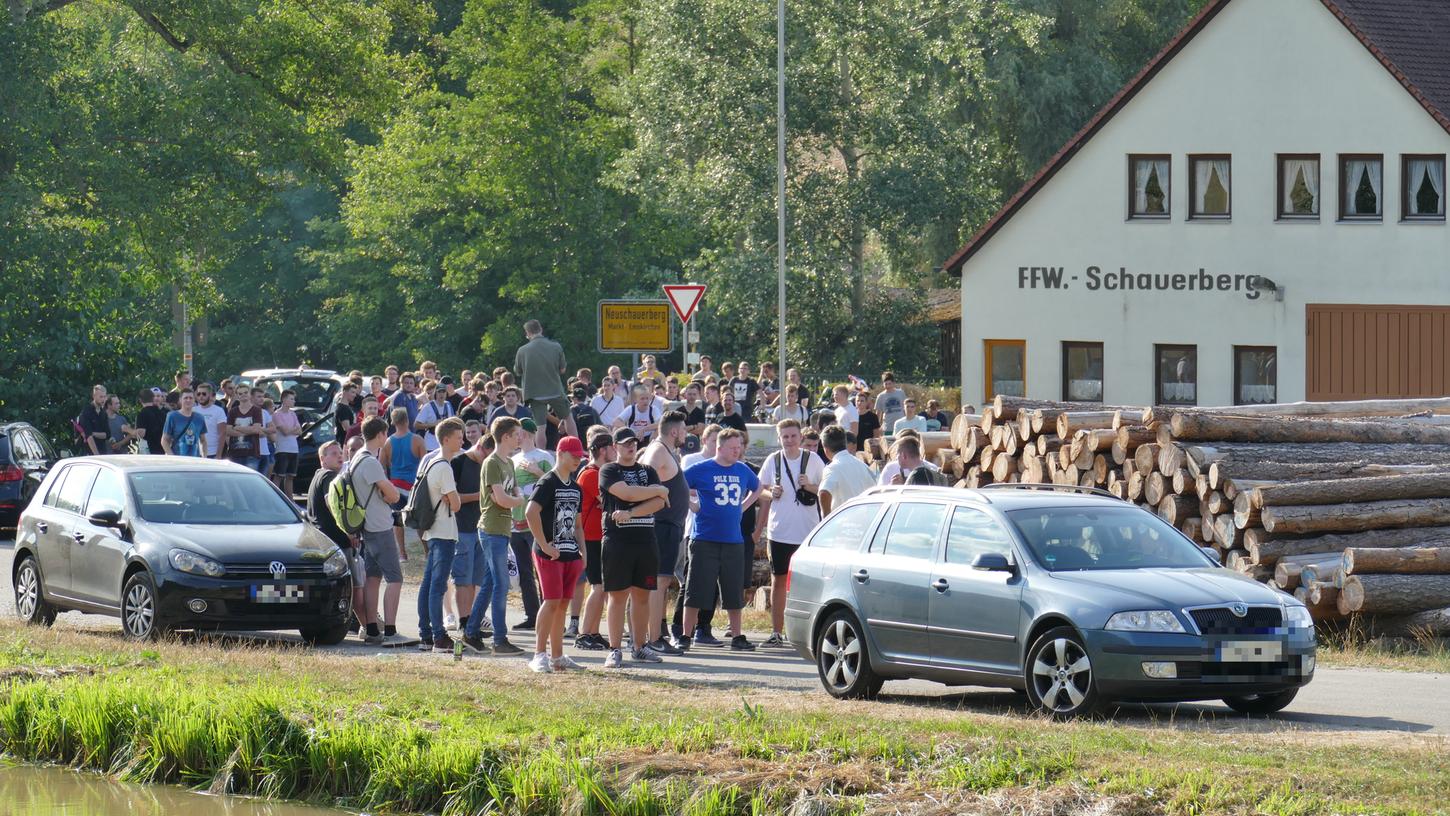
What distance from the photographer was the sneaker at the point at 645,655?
51.4 ft

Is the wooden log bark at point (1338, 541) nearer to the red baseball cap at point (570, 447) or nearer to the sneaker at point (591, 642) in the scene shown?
the sneaker at point (591, 642)

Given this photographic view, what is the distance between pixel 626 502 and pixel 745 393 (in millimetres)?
15333

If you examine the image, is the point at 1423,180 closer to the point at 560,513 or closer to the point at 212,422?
the point at 212,422

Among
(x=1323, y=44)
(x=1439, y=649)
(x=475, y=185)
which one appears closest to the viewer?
(x=1439, y=649)

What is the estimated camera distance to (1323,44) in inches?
1441

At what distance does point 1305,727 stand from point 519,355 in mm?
14402

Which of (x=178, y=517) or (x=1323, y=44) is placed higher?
(x=1323, y=44)

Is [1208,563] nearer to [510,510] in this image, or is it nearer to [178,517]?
[510,510]

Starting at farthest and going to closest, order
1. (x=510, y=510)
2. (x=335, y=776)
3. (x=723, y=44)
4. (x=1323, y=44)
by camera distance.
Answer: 1. (x=723, y=44)
2. (x=1323, y=44)
3. (x=510, y=510)
4. (x=335, y=776)

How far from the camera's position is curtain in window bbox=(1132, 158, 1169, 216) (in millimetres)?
38906

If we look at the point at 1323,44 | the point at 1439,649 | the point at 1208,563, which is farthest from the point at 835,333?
the point at 1208,563

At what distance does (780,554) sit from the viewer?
17156 millimetres

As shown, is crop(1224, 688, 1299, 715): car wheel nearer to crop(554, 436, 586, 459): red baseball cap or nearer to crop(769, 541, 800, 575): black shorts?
crop(554, 436, 586, 459): red baseball cap

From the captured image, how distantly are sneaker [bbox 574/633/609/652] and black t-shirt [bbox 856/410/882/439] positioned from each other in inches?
342
